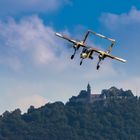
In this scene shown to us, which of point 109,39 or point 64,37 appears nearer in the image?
point 109,39

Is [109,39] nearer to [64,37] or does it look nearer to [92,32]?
[92,32]

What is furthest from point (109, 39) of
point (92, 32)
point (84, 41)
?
point (84, 41)

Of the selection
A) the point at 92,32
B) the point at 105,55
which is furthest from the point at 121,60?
the point at 92,32

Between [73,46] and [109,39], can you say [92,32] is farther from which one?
[73,46]

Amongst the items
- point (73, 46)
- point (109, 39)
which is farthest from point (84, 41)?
point (109, 39)

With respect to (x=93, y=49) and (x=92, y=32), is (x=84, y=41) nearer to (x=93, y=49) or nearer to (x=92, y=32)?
(x=93, y=49)

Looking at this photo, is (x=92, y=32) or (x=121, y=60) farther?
(x=121, y=60)
